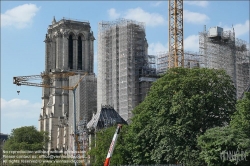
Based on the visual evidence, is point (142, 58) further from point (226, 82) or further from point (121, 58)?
point (226, 82)

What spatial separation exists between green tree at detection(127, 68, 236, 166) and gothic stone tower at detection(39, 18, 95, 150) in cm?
7229

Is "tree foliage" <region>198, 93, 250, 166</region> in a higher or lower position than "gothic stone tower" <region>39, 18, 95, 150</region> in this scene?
lower

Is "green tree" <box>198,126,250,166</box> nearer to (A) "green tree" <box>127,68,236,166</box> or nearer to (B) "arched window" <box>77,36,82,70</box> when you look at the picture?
(A) "green tree" <box>127,68,236,166</box>

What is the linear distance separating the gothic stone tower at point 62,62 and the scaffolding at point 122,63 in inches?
1114

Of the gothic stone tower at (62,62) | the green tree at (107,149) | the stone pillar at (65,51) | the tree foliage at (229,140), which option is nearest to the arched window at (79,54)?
the gothic stone tower at (62,62)

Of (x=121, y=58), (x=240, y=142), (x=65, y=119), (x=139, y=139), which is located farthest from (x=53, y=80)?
(x=240, y=142)

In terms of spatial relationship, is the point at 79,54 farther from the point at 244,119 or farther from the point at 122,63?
the point at 244,119

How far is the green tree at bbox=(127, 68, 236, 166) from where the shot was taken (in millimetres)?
60125

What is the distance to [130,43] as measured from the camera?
105m

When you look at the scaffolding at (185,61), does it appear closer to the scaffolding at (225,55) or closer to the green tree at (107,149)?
the scaffolding at (225,55)

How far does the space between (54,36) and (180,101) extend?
89.9 metres

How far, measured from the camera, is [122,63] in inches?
4156

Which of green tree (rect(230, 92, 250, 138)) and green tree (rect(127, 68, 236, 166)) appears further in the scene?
green tree (rect(127, 68, 236, 166))

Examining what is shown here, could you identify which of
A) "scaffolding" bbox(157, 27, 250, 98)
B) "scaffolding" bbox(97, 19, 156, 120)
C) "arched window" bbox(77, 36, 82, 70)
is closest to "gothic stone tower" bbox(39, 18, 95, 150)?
"arched window" bbox(77, 36, 82, 70)
